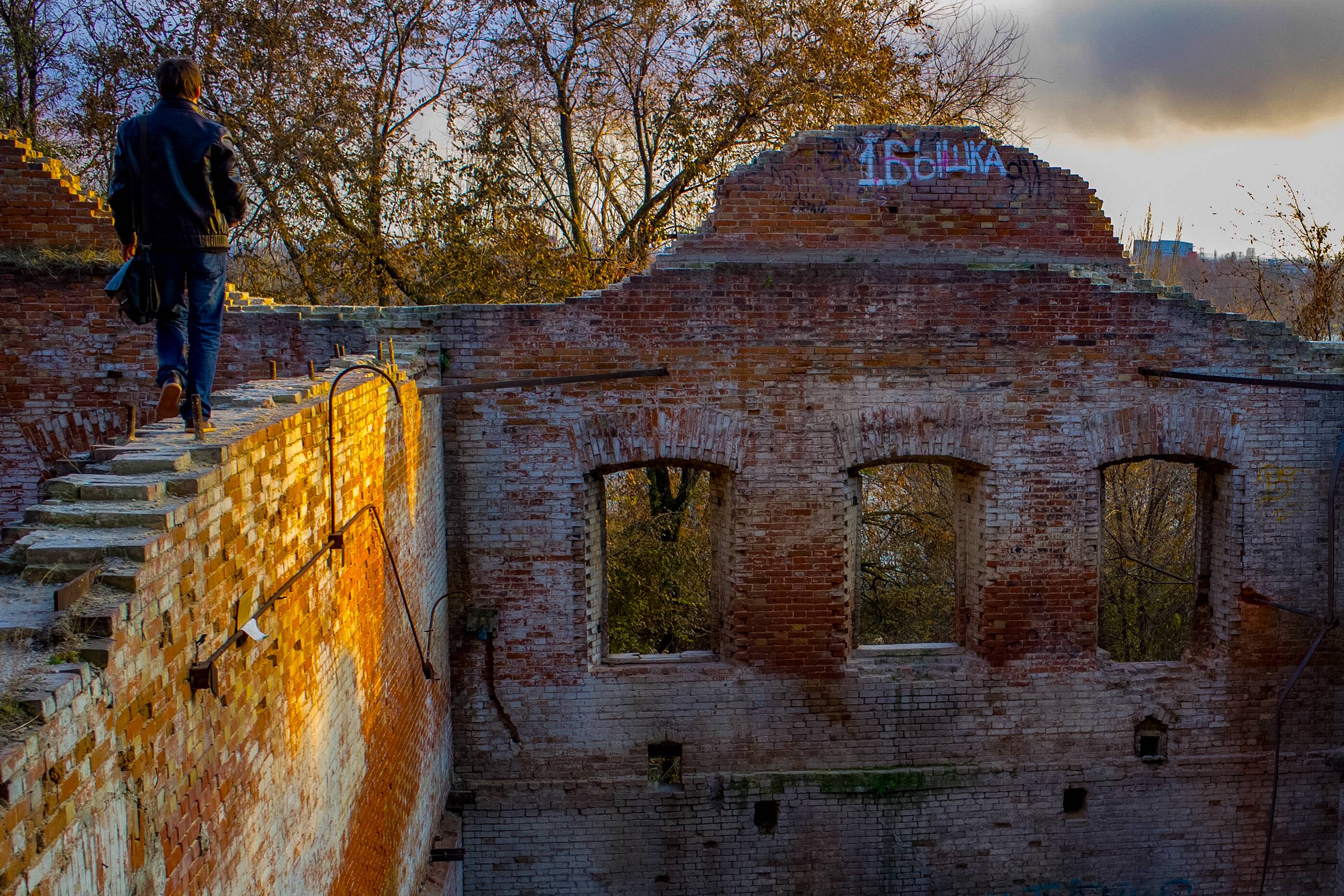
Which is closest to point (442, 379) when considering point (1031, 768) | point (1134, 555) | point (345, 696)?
point (345, 696)

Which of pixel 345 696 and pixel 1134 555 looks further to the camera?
pixel 1134 555

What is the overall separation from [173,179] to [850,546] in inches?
204

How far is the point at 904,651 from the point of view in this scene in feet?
24.6

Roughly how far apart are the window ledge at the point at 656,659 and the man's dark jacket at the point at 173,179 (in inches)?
170

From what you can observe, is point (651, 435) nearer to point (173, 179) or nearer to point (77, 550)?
point (173, 179)

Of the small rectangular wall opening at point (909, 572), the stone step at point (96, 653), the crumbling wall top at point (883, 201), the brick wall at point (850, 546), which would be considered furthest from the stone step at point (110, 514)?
the small rectangular wall opening at point (909, 572)

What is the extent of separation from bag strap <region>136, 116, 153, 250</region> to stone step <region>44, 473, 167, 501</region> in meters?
1.69

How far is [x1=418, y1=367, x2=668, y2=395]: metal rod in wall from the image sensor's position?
255 inches

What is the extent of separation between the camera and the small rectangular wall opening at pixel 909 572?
1309cm

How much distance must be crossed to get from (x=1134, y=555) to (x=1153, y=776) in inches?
237

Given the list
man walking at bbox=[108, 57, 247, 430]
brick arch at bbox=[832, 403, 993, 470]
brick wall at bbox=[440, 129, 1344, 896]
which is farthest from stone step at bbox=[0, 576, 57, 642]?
brick arch at bbox=[832, 403, 993, 470]

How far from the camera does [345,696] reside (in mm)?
4395

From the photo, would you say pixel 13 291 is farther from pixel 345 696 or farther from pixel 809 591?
pixel 809 591

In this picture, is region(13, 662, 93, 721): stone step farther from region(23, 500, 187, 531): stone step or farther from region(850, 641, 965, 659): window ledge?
region(850, 641, 965, 659): window ledge
